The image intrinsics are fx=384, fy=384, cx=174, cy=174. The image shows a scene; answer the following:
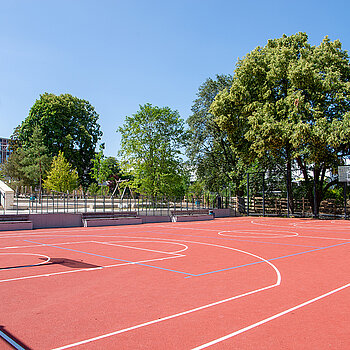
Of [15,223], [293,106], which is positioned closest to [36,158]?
[15,223]

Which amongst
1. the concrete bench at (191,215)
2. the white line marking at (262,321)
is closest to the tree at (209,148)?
the concrete bench at (191,215)

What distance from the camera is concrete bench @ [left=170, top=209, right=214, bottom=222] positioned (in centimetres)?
3168

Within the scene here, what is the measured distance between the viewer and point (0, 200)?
34.5 meters

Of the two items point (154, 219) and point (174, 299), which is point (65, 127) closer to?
point (154, 219)

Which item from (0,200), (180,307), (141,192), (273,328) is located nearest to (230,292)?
(180,307)

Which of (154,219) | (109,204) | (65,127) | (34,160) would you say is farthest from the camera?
(65,127)

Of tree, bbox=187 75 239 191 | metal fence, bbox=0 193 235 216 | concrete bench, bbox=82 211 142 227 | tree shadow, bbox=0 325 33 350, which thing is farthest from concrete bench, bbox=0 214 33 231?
tree, bbox=187 75 239 191

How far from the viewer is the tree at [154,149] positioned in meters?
43.3

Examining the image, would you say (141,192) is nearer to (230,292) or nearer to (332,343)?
(230,292)

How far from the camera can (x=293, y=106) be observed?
1355 inches

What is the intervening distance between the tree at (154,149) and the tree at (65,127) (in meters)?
20.9

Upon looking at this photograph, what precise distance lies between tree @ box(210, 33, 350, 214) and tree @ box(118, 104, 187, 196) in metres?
7.45

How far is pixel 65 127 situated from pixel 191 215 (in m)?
37.5

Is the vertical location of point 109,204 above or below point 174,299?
above
